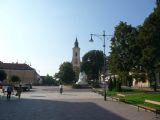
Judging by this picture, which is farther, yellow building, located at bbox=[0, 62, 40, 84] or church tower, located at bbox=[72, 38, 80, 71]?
yellow building, located at bbox=[0, 62, 40, 84]

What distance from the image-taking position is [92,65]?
131m

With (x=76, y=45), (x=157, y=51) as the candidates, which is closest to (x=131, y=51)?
(x=157, y=51)

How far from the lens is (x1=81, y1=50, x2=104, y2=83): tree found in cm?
13100

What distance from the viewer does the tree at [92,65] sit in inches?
5157

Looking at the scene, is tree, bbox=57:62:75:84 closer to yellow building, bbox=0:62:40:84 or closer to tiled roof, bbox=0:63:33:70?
yellow building, bbox=0:62:40:84

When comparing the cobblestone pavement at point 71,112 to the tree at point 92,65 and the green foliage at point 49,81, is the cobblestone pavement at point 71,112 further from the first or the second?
the green foliage at point 49,81

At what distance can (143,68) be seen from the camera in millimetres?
62719

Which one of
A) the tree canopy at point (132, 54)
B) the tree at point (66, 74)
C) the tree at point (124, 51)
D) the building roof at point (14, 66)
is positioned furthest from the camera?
the building roof at point (14, 66)

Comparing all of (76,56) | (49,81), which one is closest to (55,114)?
(76,56)

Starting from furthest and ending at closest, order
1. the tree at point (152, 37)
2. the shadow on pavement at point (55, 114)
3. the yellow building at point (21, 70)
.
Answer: the yellow building at point (21, 70), the tree at point (152, 37), the shadow on pavement at point (55, 114)

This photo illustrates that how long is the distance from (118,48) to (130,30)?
12.2ft

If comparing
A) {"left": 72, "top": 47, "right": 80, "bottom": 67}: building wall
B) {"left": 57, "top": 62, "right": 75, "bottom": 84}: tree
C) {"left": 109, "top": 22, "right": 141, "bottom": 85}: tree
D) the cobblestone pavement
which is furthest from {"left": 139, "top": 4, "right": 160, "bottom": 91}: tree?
{"left": 72, "top": 47, "right": 80, "bottom": 67}: building wall

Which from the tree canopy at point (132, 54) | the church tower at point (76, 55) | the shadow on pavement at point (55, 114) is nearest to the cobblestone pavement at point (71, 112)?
the shadow on pavement at point (55, 114)

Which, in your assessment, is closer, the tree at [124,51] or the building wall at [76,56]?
the tree at [124,51]
